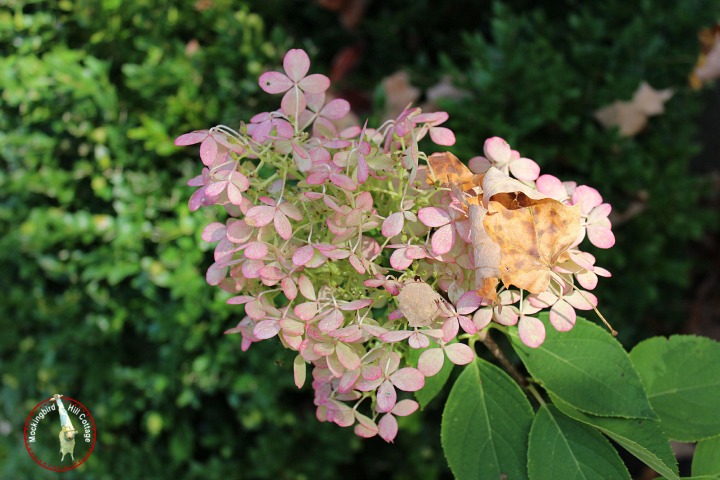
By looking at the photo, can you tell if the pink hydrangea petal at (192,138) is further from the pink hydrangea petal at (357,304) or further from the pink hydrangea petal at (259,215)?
the pink hydrangea petal at (357,304)

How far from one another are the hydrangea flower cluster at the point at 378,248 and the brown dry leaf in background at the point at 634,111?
117 cm

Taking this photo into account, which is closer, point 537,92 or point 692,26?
point 537,92

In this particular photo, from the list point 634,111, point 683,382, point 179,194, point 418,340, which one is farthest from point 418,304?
point 634,111

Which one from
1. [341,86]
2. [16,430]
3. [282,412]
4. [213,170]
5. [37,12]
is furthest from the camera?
[341,86]

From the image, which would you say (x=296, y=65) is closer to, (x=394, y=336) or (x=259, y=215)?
(x=259, y=215)

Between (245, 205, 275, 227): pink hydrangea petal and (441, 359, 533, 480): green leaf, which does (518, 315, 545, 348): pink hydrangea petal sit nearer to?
(441, 359, 533, 480): green leaf

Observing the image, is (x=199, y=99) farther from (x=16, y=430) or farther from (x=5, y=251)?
(x=16, y=430)

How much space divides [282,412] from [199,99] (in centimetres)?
81

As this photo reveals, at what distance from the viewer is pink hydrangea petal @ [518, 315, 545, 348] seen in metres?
0.71

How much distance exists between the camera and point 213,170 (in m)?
0.69

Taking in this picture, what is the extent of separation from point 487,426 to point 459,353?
5.9 inches

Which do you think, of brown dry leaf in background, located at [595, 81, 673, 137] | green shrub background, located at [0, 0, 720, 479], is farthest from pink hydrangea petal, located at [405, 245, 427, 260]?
brown dry leaf in background, located at [595, 81, 673, 137]

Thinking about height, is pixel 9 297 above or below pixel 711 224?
→ below

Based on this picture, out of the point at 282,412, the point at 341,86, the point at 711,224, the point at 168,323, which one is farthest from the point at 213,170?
the point at 711,224
